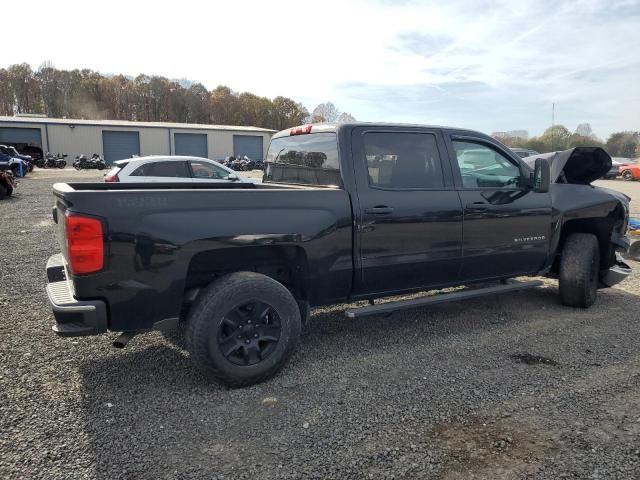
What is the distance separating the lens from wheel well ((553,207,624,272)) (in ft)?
17.7

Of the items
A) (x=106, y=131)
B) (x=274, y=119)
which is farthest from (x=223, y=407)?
(x=274, y=119)

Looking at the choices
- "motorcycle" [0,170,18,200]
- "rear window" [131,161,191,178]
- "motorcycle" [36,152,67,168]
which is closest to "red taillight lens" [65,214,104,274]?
"rear window" [131,161,191,178]

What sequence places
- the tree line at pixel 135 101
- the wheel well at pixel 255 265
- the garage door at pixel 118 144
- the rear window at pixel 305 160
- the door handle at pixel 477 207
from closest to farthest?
the wheel well at pixel 255 265, the rear window at pixel 305 160, the door handle at pixel 477 207, the garage door at pixel 118 144, the tree line at pixel 135 101

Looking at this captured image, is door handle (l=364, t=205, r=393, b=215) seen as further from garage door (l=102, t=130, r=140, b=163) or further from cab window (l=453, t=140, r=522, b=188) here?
garage door (l=102, t=130, r=140, b=163)

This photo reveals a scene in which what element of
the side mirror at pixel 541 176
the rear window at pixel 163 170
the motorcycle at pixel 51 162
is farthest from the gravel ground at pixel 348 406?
the motorcycle at pixel 51 162

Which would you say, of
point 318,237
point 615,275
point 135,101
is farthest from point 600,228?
point 135,101

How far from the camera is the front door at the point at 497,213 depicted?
4.44 m

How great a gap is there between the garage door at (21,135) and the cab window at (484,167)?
44.5 meters

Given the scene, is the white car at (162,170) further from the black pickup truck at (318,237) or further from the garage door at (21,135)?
the garage door at (21,135)

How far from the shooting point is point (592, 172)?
18.1ft

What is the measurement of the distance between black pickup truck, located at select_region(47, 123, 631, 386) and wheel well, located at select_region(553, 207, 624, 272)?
0.05 ft

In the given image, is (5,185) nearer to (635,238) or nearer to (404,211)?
(404,211)

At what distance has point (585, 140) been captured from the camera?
46125mm

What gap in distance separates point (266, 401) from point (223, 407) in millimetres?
291
